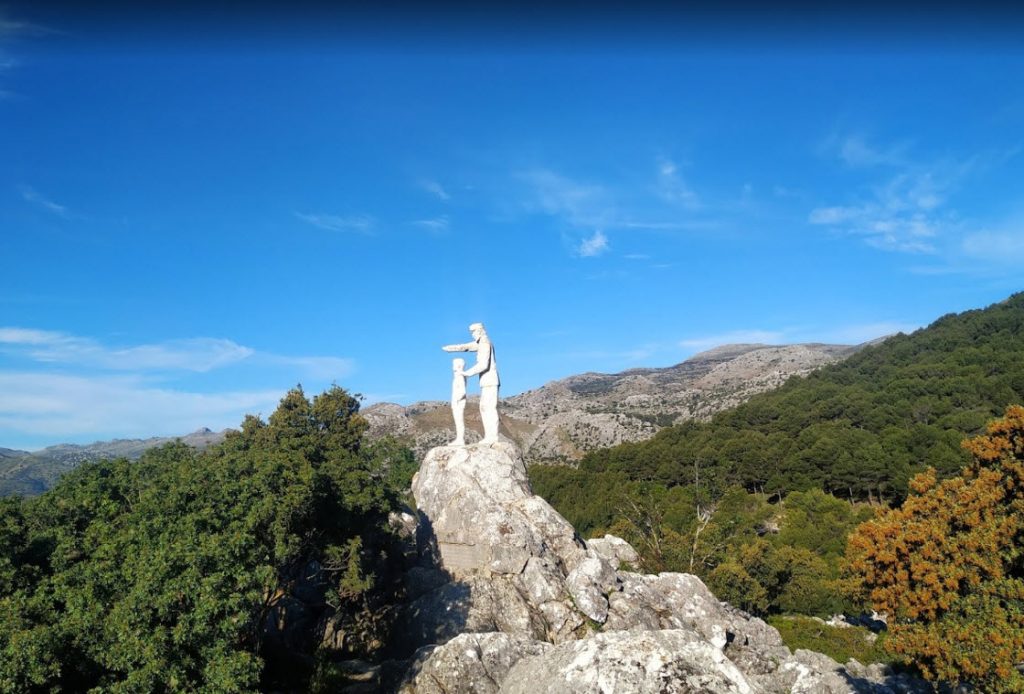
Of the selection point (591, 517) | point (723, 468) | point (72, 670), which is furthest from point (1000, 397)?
point (72, 670)

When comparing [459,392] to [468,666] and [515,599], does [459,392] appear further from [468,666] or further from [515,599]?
[468,666]

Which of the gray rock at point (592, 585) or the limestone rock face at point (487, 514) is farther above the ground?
Result: the limestone rock face at point (487, 514)

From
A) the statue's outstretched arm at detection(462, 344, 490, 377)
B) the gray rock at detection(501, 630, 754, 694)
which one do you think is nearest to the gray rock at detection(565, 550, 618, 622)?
the statue's outstretched arm at detection(462, 344, 490, 377)

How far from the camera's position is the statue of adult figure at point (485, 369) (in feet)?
102

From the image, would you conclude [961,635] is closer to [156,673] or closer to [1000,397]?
[156,673]

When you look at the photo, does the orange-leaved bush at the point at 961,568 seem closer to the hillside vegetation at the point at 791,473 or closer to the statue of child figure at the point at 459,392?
the hillside vegetation at the point at 791,473

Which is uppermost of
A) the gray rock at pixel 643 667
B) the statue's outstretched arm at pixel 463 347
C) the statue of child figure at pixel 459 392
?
the statue's outstretched arm at pixel 463 347

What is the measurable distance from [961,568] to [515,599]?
16423 millimetres

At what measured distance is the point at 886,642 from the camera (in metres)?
20.3

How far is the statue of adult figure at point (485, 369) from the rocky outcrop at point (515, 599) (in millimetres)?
1925

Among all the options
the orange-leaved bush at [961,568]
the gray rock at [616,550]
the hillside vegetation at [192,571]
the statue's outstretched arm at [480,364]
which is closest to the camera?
the hillside vegetation at [192,571]

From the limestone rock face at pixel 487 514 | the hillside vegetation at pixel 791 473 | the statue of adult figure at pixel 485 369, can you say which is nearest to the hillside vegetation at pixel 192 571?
the limestone rock face at pixel 487 514

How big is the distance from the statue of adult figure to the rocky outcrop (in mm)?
1925

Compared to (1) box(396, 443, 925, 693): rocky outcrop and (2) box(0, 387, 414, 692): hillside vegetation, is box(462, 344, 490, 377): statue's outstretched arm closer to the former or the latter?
(1) box(396, 443, 925, 693): rocky outcrop
